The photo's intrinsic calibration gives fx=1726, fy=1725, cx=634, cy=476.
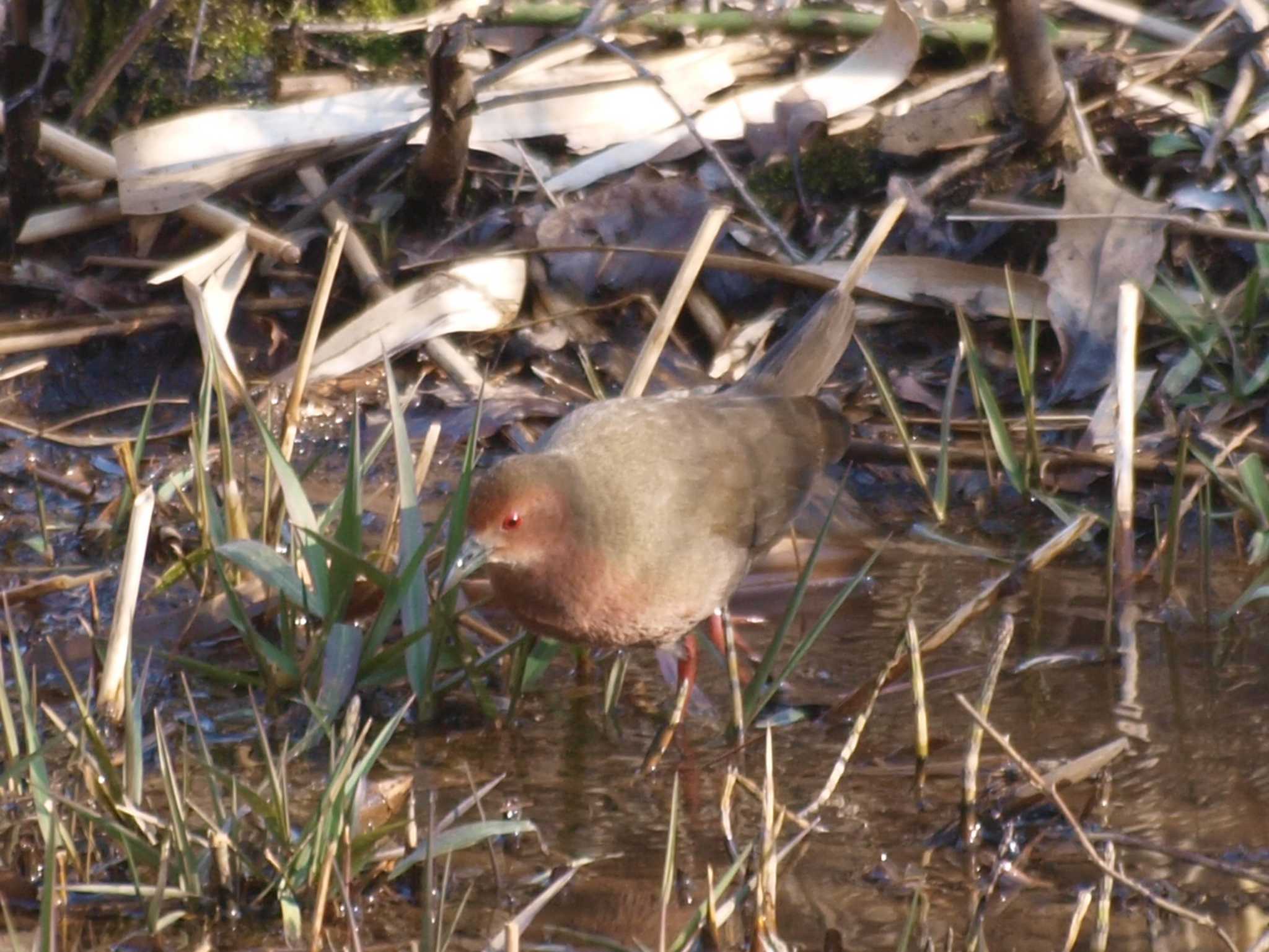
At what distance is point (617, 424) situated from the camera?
4.54 m

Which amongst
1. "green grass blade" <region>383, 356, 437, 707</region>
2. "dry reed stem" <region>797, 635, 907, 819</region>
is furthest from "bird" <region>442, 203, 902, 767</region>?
"dry reed stem" <region>797, 635, 907, 819</region>

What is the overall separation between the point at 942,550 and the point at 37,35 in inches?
151

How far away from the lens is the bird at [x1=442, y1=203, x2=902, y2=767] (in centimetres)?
407

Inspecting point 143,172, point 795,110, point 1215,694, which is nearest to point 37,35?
point 143,172

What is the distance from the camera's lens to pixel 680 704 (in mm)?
4000

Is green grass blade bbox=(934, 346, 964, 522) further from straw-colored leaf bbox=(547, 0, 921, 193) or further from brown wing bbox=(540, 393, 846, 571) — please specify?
straw-colored leaf bbox=(547, 0, 921, 193)

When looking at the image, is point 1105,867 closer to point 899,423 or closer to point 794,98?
point 899,423

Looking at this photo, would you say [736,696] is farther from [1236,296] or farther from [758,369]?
[1236,296]

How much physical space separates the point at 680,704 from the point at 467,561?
0.59 meters

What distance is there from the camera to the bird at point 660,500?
4.07 metres

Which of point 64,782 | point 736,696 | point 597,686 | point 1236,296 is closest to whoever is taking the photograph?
point 64,782

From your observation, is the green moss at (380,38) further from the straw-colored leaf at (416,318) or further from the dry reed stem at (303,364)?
the dry reed stem at (303,364)

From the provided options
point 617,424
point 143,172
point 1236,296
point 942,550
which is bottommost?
point 942,550

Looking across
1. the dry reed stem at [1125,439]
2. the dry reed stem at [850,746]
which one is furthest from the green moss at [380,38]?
the dry reed stem at [850,746]
